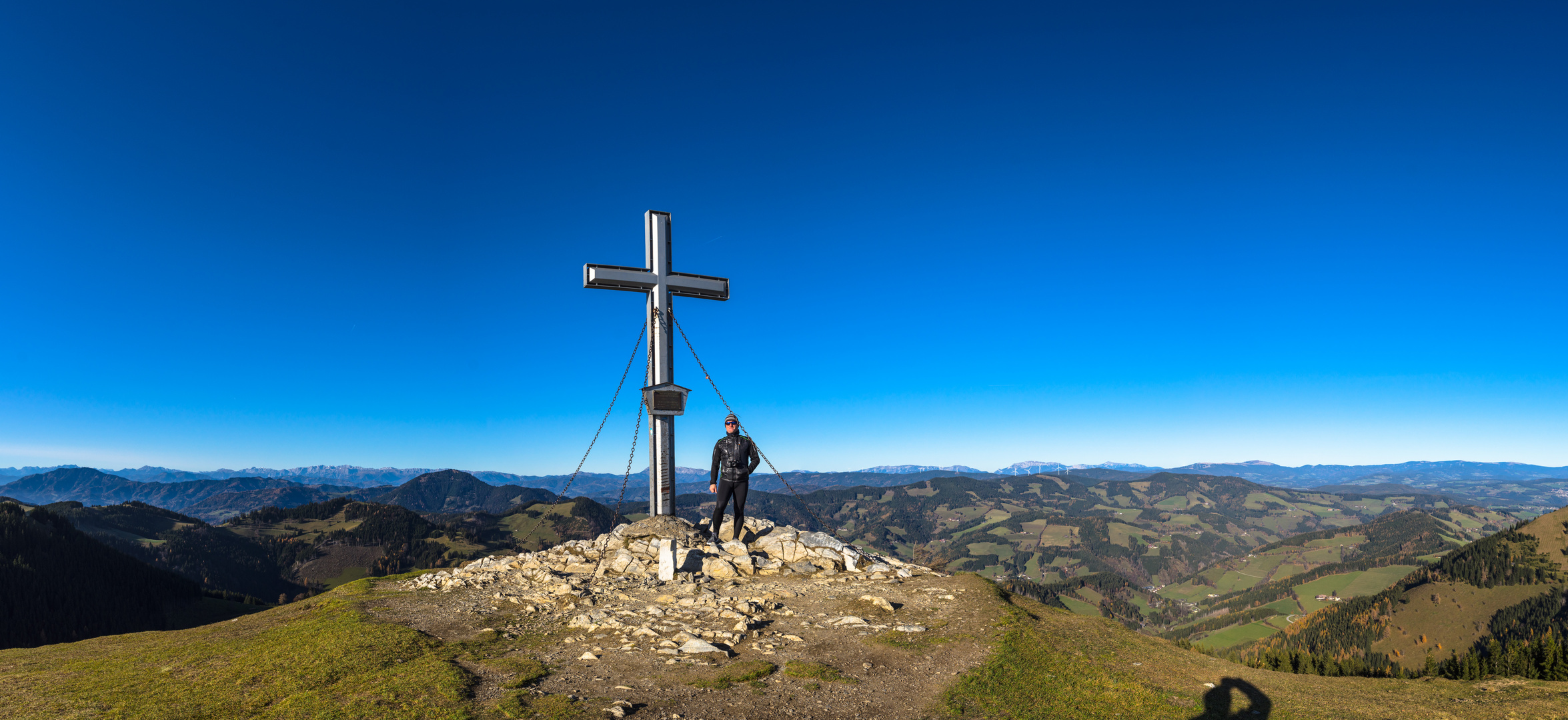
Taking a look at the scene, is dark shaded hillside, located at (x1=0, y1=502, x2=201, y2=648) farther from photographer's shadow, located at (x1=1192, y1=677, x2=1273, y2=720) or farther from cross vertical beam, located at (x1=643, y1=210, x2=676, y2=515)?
photographer's shadow, located at (x1=1192, y1=677, x2=1273, y2=720)

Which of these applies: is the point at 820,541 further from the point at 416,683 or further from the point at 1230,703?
the point at 416,683

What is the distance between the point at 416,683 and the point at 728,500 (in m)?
11.3

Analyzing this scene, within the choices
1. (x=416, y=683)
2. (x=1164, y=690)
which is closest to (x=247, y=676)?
(x=416, y=683)

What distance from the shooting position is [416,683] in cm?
911

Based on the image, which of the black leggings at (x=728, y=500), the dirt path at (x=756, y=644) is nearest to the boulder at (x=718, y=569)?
the dirt path at (x=756, y=644)

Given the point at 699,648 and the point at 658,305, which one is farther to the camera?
the point at 658,305

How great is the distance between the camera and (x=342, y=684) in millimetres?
9055

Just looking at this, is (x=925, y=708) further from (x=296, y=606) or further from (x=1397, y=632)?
(x=1397, y=632)

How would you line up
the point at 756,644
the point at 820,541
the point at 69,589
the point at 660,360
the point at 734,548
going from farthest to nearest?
the point at 69,589
the point at 660,360
the point at 820,541
the point at 734,548
the point at 756,644

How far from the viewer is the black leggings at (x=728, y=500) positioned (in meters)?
20.0

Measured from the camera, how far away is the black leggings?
65.5 feet

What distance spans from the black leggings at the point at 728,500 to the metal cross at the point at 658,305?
2522 millimetres

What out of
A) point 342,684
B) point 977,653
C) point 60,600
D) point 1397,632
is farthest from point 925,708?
point 1397,632

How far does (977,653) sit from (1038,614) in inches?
184
